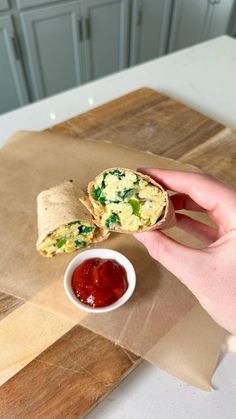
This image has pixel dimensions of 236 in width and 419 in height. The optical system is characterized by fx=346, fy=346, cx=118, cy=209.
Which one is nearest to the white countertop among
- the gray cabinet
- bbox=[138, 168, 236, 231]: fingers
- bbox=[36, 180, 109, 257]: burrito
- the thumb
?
the thumb

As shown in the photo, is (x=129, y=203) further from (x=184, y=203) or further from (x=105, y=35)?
(x=105, y=35)

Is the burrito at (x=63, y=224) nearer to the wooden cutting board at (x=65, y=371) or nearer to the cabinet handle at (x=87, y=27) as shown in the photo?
the wooden cutting board at (x=65, y=371)

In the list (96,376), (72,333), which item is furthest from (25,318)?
(96,376)


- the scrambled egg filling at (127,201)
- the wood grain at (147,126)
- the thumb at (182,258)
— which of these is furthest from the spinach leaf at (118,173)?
the wood grain at (147,126)

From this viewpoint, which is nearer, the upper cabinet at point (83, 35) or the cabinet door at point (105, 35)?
the upper cabinet at point (83, 35)

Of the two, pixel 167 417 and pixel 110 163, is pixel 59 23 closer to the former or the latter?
pixel 110 163

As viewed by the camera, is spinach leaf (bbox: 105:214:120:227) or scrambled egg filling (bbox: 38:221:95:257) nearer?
spinach leaf (bbox: 105:214:120:227)

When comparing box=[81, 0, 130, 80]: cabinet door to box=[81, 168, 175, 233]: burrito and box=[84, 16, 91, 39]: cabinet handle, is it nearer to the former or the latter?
box=[84, 16, 91, 39]: cabinet handle
